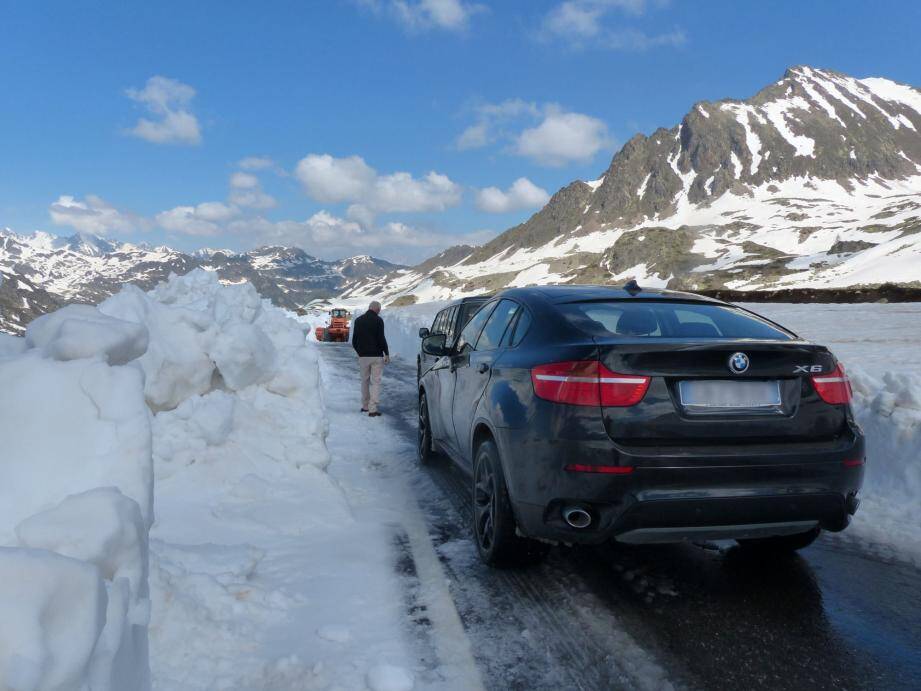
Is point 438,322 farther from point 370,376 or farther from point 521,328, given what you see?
point 521,328

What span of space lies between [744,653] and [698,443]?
0.97 m

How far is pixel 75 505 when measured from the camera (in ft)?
6.55

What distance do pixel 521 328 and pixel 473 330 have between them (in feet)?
3.87

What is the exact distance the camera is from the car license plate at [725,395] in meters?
3.11

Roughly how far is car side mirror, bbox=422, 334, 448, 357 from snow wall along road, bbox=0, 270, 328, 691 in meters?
3.10

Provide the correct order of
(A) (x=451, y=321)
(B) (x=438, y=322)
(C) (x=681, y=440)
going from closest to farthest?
(C) (x=681, y=440), (A) (x=451, y=321), (B) (x=438, y=322)

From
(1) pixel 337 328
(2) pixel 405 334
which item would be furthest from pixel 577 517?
(1) pixel 337 328

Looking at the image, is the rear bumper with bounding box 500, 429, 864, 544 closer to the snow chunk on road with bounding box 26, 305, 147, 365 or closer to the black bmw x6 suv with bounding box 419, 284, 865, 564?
the black bmw x6 suv with bounding box 419, 284, 865, 564

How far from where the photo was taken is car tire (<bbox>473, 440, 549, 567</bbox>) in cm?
379

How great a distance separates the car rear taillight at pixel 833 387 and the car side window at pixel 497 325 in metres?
1.91

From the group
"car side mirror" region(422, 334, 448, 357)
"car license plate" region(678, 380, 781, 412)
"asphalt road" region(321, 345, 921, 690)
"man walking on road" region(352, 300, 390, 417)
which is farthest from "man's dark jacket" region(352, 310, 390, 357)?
"car license plate" region(678, 380, 781, 412)

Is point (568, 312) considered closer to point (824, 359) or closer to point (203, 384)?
point (824, 359)

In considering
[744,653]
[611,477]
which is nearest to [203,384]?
[611,477]

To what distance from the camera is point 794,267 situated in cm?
8050
